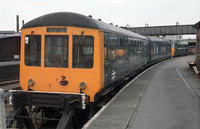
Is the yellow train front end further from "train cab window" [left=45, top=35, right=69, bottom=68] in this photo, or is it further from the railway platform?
the railway platform

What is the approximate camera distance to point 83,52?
666cm

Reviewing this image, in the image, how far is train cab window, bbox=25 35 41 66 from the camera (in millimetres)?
6836

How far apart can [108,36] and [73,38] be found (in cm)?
152

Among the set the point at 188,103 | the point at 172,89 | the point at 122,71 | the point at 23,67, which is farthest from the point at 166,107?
the point at 23,67

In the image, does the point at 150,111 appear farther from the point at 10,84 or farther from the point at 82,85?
the point at 10,84

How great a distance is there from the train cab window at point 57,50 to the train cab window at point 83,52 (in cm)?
25

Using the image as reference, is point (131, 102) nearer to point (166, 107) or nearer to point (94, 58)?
point (166, 107)

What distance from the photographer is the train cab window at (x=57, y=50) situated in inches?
261

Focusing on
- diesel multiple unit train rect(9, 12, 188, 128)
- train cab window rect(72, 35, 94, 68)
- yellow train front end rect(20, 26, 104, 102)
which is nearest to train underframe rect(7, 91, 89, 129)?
diesel multiple unit train rect(9, 12, 188, 128)

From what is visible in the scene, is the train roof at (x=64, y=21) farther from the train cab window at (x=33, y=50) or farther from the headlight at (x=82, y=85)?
the headlight at (x=82, y=85)

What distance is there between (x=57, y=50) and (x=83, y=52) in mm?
737

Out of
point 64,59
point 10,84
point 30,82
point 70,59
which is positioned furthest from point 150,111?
point 10,84

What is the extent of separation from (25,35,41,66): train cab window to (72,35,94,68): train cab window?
42.0 inches

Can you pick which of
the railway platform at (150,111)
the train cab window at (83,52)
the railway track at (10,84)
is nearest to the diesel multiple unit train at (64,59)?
the train cab window at (83,52)
